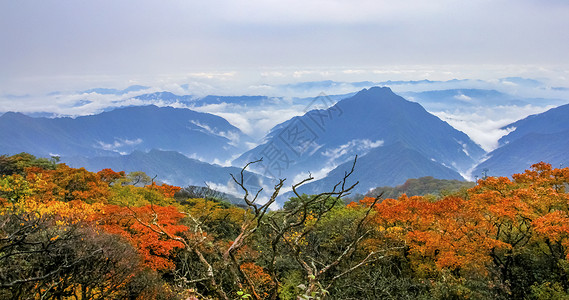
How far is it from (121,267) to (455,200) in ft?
87.9

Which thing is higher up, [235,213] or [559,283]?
[559,283]

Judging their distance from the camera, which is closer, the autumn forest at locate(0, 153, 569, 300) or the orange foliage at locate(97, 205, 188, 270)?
the autumn forest at locate(0, 153, 569, 300)

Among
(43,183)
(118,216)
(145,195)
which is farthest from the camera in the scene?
(145,195)

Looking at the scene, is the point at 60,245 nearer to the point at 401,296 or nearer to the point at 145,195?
the point at 401,296

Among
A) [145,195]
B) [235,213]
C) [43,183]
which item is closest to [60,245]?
[43,183]

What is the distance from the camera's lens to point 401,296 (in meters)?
22.1

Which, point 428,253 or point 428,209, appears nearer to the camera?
point 428,253

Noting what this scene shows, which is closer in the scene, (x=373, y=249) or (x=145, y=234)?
(x=145, y=234)

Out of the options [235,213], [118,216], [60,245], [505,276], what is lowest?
[235,213]

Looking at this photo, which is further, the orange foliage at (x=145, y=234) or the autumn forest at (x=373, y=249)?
the orange foliage at (x=145, y=234)

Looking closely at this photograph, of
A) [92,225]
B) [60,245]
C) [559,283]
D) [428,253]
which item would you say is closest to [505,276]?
[559,283]

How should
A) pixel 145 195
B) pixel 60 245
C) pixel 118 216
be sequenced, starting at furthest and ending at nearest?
pixel 145 195 → pixel 118 216 → pixel 60 245

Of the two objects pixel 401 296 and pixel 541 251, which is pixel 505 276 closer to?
pixel 541 251

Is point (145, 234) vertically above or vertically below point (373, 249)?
above
